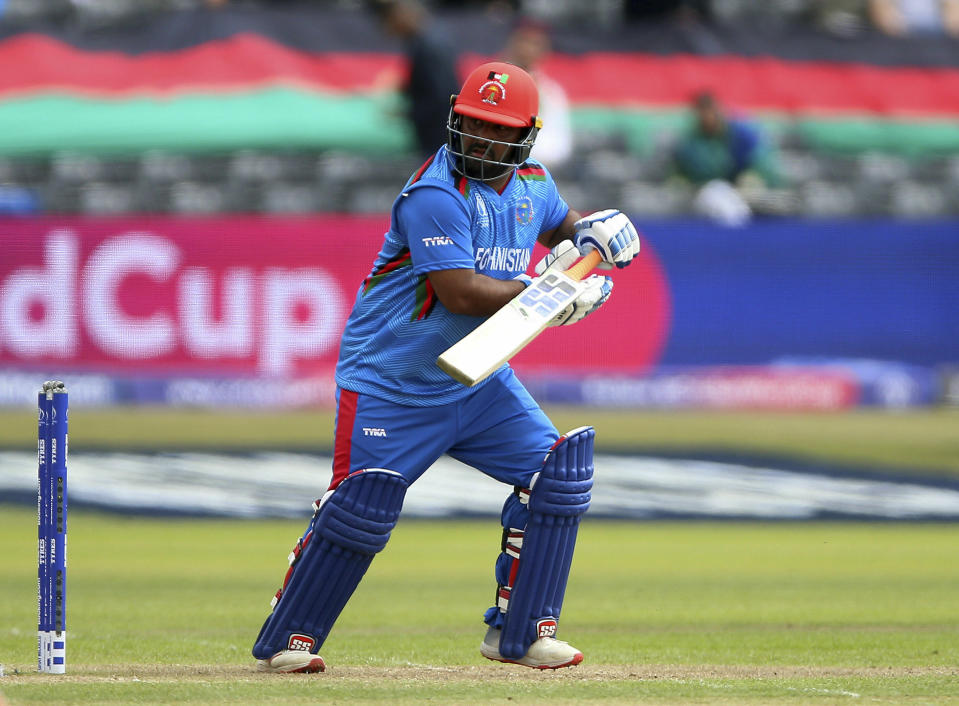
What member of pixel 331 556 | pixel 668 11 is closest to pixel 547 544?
pixel 331 556

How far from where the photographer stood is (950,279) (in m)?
13.4

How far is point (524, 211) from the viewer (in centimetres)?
552

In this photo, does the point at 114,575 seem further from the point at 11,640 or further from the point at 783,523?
the point at 783,523

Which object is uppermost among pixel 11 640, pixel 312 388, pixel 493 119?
pixel 493 119

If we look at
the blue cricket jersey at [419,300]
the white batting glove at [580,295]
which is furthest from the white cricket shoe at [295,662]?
the white batting glove at [580,295]

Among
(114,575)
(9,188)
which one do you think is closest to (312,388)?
(9,188)

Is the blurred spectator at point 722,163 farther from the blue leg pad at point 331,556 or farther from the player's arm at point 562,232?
the blue leg pad at point 331,556

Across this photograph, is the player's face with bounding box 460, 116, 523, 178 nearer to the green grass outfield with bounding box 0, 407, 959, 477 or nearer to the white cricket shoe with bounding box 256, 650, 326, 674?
the white cricket shoe with bounding box 256, 650, 326, 674

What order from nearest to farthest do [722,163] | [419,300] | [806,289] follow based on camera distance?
[419,300] → [806,289] → [722,163]

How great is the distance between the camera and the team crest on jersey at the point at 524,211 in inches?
216

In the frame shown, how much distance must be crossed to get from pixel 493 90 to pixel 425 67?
296 inches

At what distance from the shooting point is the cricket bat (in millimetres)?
5125

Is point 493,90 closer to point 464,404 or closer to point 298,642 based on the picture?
point 464,404

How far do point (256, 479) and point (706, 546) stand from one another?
300 centimetres
